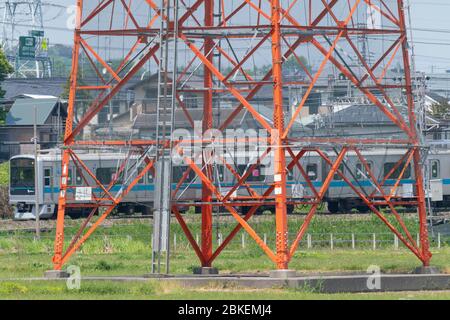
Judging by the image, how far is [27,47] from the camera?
14900 centimetres

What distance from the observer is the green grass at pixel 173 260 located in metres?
27.9

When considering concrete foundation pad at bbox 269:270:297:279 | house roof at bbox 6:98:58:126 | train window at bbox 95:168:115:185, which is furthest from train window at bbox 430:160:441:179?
concrete foundation pad at bbox 269:270:297:279

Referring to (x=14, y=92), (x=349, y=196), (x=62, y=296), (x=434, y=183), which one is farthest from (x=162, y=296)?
(x=14, y=92)

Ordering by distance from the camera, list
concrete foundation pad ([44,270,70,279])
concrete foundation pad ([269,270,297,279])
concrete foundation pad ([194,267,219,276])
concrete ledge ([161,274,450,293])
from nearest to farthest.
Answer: concrete ledge ([161,274,450,293]) → concrete foundation pad ([269,270,297,279]) → concrete foundation pad ([44,270,70,279]) → concrete foundation pad ([194,267,219,276])

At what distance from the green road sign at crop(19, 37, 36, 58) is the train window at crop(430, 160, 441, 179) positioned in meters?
78.8

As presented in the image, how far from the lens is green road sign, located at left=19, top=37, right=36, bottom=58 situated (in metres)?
147

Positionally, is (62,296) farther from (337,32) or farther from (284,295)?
(337,32)

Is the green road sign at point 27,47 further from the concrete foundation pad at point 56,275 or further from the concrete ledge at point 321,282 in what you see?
the concrete ledge at point 321,282

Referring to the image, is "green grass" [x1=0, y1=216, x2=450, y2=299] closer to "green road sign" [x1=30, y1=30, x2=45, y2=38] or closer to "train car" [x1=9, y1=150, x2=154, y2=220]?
"train car" [x1=9, y1=150, x2=154, y2=220]

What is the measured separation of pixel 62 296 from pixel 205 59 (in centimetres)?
742

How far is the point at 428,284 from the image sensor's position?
32031 millimetres

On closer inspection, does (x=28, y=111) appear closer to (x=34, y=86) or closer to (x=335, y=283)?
(x=34, y=86)

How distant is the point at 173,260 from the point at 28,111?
64.2 m

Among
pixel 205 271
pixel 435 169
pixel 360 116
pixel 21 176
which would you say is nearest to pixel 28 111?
pixel 21 176
